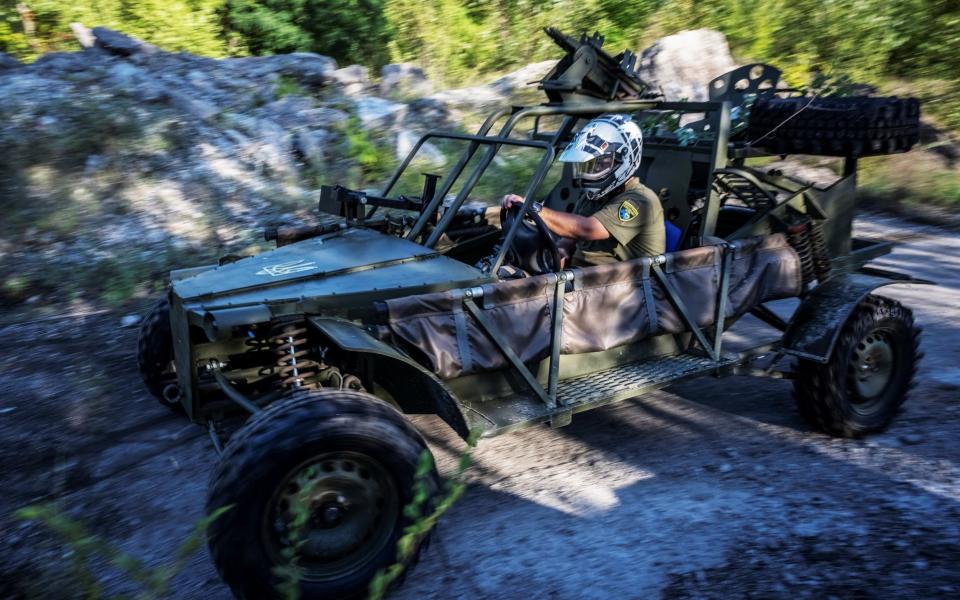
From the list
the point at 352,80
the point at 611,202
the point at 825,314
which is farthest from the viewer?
the point at 352,80

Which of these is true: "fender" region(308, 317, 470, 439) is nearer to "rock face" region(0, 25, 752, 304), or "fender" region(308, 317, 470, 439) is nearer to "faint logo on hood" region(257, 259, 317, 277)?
"faint logo on hood" region(257, 259, 317, 277)

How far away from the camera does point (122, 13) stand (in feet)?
45.6

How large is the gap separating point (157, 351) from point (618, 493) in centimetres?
284

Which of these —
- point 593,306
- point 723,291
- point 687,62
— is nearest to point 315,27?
point 687,62

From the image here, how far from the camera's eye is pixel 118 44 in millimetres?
11508

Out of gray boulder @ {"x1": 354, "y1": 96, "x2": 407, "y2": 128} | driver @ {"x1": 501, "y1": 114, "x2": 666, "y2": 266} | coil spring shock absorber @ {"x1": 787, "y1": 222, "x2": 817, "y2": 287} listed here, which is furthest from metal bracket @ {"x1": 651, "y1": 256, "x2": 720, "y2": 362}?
gray boulder @ {"x1": 354, "y1": 96, "x2": 407, "y2": 128}

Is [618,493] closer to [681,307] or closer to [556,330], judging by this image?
[556,330]

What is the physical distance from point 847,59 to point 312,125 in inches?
362

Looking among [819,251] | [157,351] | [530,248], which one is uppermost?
[530,248]

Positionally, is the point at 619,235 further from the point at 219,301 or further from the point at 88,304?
the point at 88,304

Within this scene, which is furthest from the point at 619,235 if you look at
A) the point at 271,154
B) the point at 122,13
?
the point at 122,13

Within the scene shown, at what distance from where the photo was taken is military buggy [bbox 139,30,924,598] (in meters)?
3.30

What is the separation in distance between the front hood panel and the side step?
0.71m

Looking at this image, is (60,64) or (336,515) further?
(60,64)
